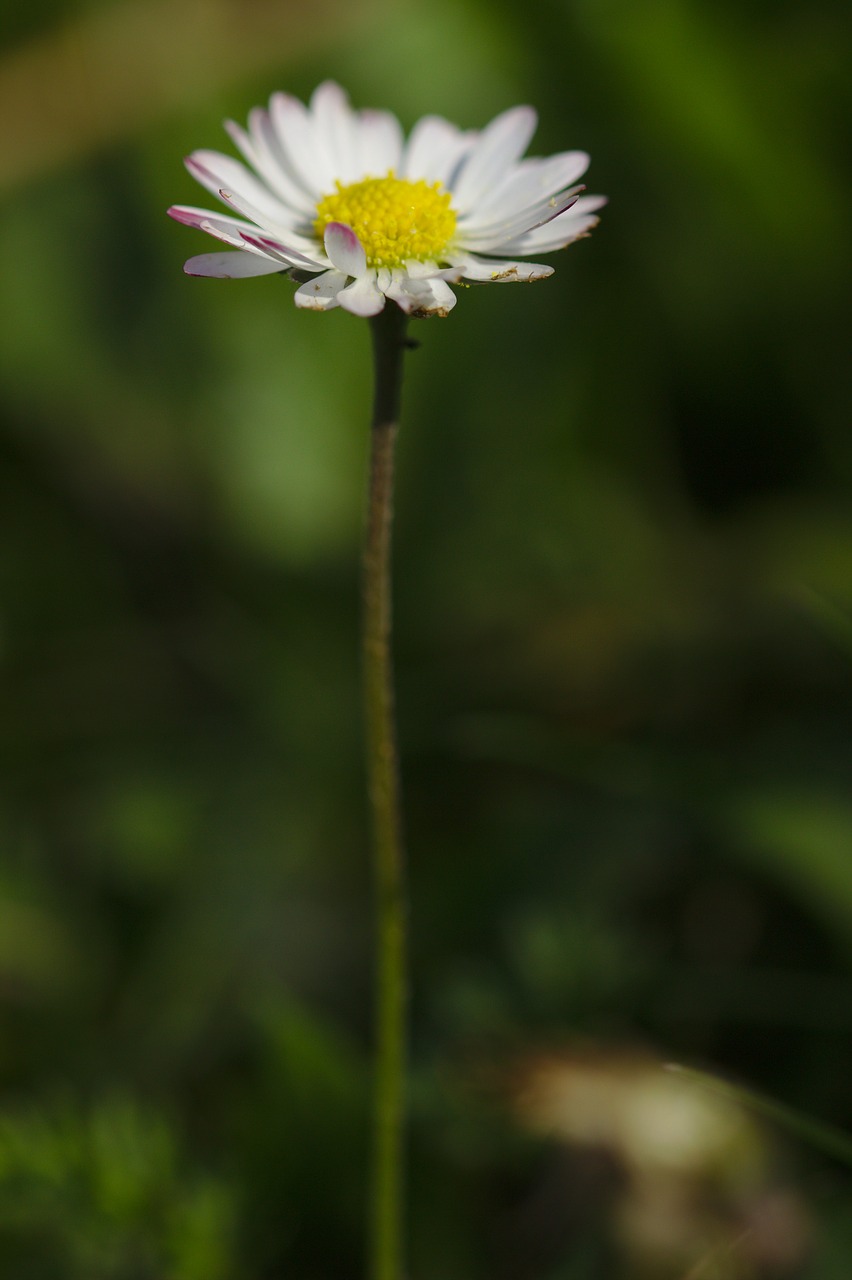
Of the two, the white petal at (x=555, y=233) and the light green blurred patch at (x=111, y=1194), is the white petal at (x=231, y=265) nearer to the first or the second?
the white petal at (x=555, y=233)

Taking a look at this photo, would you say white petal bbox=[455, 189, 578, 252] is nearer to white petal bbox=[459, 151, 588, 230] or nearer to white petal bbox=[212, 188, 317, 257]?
white petal bbox=[459, 151, 588, 230]

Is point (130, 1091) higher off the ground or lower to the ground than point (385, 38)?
lower

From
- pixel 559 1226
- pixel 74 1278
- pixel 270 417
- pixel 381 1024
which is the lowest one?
pixel 74 1278

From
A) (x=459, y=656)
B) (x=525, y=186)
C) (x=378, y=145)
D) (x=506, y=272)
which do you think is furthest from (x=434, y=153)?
(x=459, y=656)

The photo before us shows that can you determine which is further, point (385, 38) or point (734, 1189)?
point (385, 38)

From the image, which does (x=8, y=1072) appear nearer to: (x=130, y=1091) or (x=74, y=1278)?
(x=130, y=1091)

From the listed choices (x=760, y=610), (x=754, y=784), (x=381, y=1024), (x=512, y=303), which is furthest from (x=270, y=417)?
(x=381, y=1024)

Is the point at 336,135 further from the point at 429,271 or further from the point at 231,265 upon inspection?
the point at 231,265

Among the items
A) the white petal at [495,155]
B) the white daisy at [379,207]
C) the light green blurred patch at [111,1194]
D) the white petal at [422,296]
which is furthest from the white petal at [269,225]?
the light green blurred patch at [111,1194]
